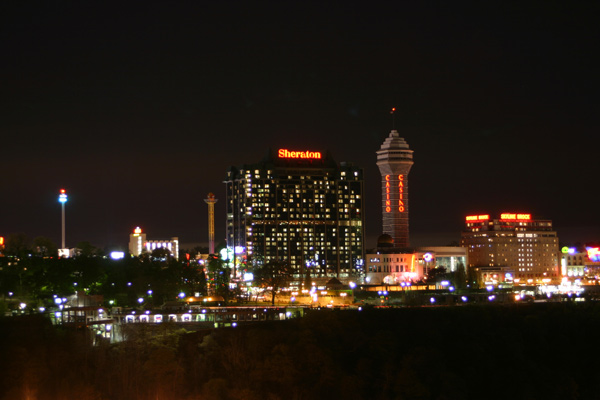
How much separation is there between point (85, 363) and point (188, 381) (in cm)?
727

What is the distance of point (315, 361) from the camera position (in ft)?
241

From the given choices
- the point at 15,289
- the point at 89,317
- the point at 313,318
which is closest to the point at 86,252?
the point at 15,289

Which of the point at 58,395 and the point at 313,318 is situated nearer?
the point at 58,395

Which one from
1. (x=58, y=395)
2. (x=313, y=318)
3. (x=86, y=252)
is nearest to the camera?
→ (x=58, y=395)

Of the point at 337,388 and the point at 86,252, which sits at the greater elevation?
the point at 86,252

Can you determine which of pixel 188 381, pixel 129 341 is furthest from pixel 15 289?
pixel 188 381

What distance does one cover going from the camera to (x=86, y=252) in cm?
15688

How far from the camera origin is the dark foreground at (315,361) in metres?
65.7

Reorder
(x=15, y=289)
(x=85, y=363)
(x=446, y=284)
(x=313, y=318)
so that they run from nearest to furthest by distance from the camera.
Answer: (x=85, y=363)
(x=313, y=318)
(x=15, y=289)
(x=446, y=284)

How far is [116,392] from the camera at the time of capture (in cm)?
6512

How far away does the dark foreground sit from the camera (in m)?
65.7

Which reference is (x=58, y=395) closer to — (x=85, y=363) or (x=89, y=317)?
(x=85, y=363)

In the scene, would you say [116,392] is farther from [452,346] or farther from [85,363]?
[452,346]

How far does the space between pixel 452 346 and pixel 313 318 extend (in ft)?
42.7
